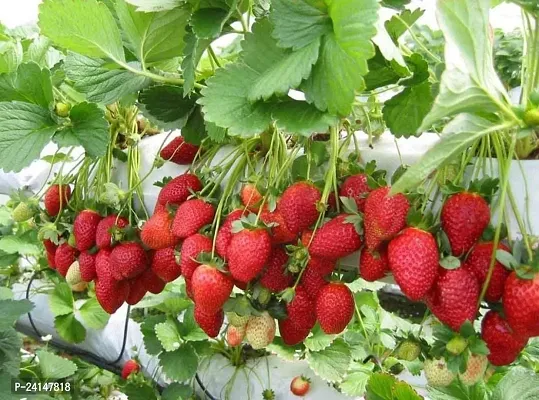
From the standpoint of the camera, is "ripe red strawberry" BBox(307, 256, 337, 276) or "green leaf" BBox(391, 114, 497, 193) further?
"ripe red strawberry" BBox(307, 256, 337, 276)

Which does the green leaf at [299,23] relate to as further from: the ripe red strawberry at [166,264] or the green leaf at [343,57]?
the ripe red strawberry at [166,264]

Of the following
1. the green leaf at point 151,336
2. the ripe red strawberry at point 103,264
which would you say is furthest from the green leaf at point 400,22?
the green leaf at point 151,336

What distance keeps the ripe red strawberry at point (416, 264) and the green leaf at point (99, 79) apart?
398mm

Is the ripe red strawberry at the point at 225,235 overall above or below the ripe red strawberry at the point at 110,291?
above

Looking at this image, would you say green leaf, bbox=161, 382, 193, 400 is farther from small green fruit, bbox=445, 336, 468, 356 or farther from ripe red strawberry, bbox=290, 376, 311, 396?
small green fruit, bbox=445, 336, 468, 356

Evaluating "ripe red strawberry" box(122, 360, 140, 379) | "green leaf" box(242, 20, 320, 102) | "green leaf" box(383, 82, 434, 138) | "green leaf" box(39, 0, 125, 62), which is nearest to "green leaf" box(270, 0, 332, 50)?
"green leaf" box(242, 20, 320, 102)

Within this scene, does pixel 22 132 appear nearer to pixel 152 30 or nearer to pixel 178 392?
pixel 152 30

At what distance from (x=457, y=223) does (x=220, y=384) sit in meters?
0.88

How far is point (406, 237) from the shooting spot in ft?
1.72

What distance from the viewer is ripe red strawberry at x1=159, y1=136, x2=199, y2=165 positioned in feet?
2.78

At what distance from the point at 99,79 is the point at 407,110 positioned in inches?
14.8

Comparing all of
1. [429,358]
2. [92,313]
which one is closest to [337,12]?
[429,358]

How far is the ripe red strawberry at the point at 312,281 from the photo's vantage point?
25.1 inches

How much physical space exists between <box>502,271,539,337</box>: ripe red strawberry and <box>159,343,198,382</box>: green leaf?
32.5 inches
